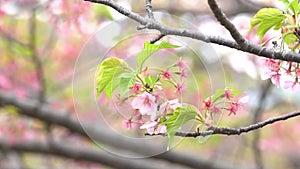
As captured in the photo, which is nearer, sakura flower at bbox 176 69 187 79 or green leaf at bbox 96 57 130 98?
green leaf at bbox 96 57 130 98

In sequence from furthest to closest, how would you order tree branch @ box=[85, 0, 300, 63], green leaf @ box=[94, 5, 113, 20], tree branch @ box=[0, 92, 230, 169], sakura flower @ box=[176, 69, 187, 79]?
tree branch @ box=[0, 92, 230, 169], green leaf @ box=[94, 5, 113, 20], sakura flower @ box=[176, 69, 187, 79], tree branch @ box=[85, 0, 300, 63]

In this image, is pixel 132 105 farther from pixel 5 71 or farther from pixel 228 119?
pixel 5 71

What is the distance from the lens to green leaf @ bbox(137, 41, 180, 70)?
3.87 ft

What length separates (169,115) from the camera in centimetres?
121

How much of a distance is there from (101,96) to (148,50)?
0.27 m

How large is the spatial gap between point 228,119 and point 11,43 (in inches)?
70.3

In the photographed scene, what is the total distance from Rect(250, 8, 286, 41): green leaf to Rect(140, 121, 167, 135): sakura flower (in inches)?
14.0

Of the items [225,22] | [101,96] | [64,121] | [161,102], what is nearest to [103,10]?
[64,121]

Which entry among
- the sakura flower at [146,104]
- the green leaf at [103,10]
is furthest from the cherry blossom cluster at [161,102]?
the green leaf at [103,10]

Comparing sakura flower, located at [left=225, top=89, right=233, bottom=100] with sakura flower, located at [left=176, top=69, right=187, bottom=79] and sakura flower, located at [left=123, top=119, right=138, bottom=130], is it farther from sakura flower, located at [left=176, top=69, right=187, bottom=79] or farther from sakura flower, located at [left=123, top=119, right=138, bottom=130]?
sakura flower, located at [left=123, top=119, right=138, bottom=130]

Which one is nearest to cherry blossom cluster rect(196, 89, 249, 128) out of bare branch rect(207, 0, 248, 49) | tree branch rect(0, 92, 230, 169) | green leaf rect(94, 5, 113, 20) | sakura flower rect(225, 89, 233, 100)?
sakura flower rect(225, 89, 233, 100)

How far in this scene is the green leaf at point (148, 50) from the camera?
1.18m

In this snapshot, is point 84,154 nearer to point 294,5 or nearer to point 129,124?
point 129,124

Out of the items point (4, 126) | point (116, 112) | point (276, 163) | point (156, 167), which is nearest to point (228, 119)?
point (156, 167)
